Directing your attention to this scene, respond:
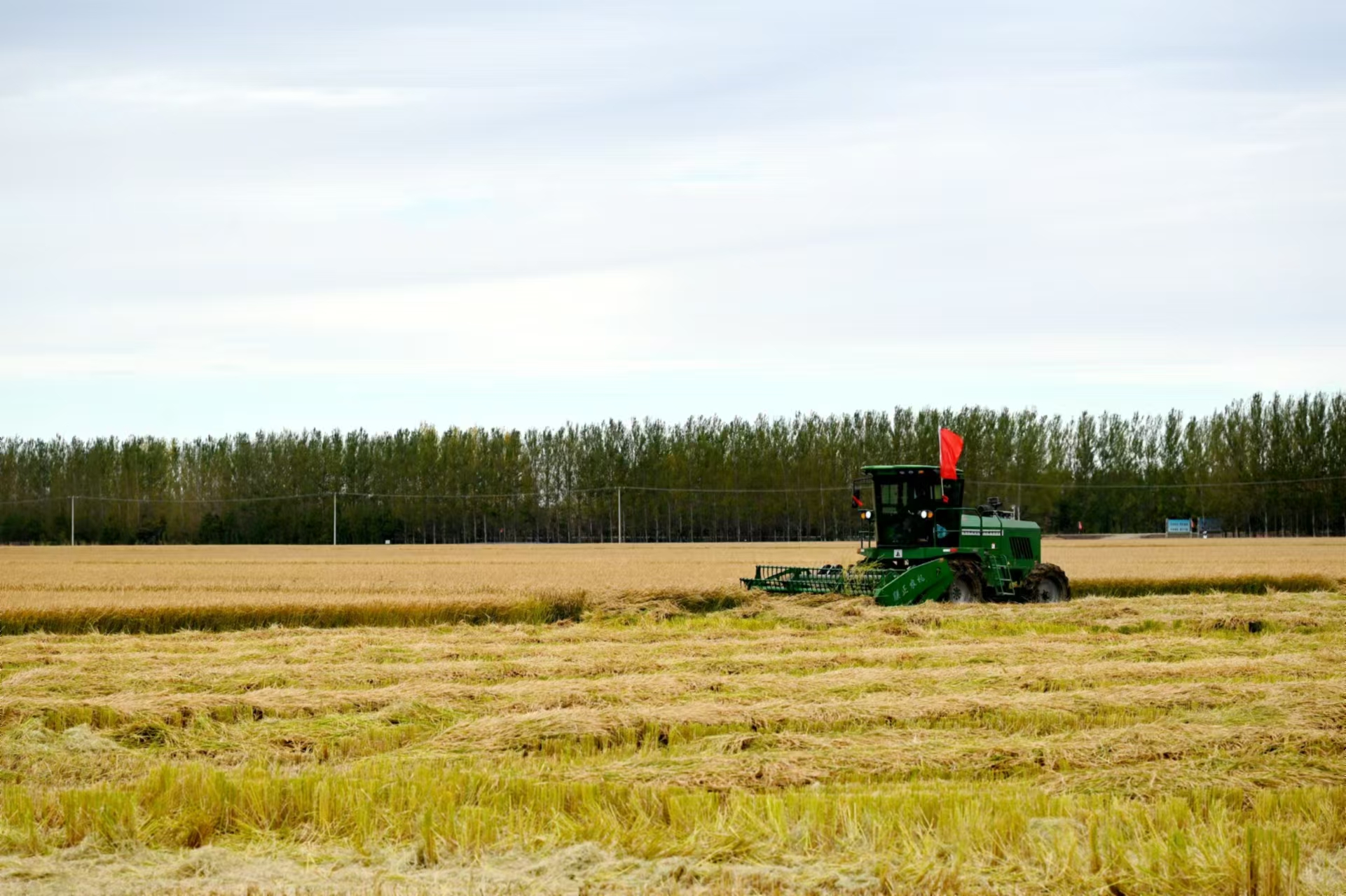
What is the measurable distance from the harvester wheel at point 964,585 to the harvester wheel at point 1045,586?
1.81 meters

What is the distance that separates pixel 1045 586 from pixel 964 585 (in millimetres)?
2706

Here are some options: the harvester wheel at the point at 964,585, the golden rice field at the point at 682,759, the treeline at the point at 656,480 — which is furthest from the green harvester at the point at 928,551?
the treeline at the point at 656,480

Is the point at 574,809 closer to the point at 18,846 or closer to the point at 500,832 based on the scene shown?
the point at 500,832

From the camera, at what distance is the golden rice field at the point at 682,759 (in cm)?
640

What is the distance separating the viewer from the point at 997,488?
93.2 metres

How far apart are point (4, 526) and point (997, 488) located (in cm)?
7932

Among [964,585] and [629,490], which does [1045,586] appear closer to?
[964,585]

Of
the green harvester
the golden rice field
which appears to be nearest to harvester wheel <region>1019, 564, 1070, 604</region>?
the green harvester

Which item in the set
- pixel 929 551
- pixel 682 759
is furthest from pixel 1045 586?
pixel 682 759

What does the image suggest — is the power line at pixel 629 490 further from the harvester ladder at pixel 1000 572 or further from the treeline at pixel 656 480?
the harvester ladder at pixel 1000 572

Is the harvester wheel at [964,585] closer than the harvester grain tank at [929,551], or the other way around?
the harvester grain tank at [929,551]

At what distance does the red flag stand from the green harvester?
0.16m

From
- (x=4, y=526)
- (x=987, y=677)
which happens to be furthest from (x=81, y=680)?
(x=4, y=526)

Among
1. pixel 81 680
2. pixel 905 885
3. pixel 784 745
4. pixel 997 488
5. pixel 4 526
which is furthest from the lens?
pixel 4 526
